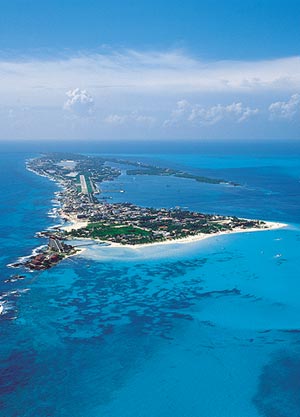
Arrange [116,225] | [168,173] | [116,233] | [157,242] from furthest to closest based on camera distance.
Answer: [168,173], [116,225], [116,233], [157,242]

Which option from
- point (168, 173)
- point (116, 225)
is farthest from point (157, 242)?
point (168, 173)

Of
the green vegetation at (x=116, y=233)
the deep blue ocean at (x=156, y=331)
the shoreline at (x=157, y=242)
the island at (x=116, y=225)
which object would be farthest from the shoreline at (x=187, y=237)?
Answer: the deep blue ocean at (x=156, y=331)

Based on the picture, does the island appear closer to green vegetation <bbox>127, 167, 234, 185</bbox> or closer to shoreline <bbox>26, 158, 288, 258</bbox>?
shoreline <bbox>26, 158, 288, 258</bbox>

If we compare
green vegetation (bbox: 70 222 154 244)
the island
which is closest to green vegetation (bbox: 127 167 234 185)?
the island

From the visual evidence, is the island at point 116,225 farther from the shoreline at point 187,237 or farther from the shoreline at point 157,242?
the shoreline at point 187,237

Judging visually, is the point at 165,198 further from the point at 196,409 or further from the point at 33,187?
the point at 196,409

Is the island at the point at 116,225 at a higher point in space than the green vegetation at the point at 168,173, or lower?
→ lower

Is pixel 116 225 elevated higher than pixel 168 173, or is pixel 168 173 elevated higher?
pixel 168 173

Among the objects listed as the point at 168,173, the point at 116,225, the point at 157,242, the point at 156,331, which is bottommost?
the point at 156,331

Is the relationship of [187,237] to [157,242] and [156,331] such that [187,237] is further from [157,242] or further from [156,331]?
[156,331]
